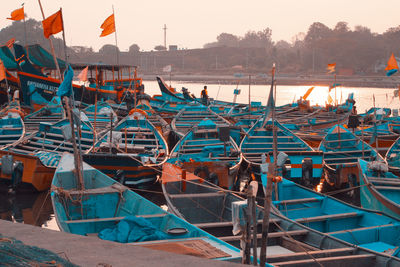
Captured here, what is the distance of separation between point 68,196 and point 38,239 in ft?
11.5

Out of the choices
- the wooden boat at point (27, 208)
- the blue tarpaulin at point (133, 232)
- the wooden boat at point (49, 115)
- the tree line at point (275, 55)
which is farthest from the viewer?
the tree line at point (275, 55)

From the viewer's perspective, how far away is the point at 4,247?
462 cm

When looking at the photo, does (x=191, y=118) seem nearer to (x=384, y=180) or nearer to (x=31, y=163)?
(x=31, y=163)

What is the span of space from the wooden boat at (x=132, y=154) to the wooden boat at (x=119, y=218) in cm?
186

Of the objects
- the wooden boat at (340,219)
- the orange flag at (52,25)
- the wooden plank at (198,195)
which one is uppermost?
the orange flag at (52,25)

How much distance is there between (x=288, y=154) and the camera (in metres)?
14.9

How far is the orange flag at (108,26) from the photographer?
15328 millimetres

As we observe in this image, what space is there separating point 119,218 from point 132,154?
571cm

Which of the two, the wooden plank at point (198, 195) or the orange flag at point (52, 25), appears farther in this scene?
the wooden plank at point (198, 195)

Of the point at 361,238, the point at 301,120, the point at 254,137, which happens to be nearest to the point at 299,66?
the point at 301,120

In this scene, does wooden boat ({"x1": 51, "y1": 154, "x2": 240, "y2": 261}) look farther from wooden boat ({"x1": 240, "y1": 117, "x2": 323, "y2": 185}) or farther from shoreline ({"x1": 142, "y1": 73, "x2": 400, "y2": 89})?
shoreline ({"x1": 142, "y1": 73, "x2": 400, "y2": 89})

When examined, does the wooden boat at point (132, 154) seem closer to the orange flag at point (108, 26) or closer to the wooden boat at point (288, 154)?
the wooden boat at point (288, 154)

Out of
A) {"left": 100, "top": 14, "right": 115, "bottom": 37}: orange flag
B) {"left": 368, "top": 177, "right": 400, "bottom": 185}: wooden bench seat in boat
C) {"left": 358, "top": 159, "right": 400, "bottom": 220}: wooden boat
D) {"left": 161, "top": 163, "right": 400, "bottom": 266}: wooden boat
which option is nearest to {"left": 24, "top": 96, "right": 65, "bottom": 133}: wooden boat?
{"left": 100, "top": 14, "right": 115, "bottom": 37}: orange flag

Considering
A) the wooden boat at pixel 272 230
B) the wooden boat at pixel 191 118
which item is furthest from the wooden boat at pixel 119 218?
the wooden boat at pixel 191 118
